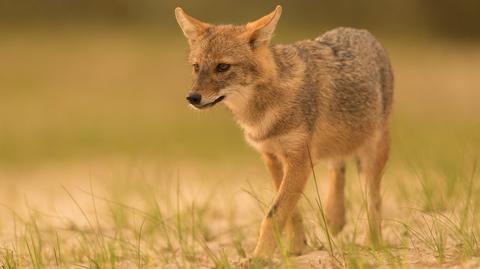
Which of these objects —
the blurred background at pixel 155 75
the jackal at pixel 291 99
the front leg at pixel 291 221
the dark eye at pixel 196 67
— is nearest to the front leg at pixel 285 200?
the jackal at pixel 291 99

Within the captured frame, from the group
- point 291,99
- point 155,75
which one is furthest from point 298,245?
point 155,75

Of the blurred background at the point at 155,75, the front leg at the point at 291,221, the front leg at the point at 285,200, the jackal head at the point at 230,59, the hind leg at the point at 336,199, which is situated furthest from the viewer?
the blurred background at the point at 155,75

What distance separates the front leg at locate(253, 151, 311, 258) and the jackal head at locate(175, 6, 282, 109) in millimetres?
597

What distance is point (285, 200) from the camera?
18.3ft

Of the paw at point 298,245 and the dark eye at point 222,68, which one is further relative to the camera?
the paw at point 298,245

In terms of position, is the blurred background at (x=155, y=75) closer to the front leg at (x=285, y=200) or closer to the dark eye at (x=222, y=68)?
the front leg at (x=285, y=200)

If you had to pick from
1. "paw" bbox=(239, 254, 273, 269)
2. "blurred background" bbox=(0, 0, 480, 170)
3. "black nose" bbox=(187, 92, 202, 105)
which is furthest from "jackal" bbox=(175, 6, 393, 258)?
"blurred background" bbox=(0, 0, 480, 170)

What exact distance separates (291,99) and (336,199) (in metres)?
1.38

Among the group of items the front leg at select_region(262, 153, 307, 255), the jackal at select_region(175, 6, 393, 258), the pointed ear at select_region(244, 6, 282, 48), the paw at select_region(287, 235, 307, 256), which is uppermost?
the pointed ear at select_region(244, 6, 282, 48)

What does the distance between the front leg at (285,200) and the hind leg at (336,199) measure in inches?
41.5

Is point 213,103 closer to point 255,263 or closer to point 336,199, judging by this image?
point 255,263

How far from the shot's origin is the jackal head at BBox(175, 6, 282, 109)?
5.54 metres

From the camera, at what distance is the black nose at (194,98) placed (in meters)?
5.38

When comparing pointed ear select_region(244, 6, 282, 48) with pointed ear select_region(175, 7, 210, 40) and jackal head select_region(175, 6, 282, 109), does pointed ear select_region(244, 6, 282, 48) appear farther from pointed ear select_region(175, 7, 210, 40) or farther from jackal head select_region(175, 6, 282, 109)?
pointed ear select_region(175, 7, 210, 40)
